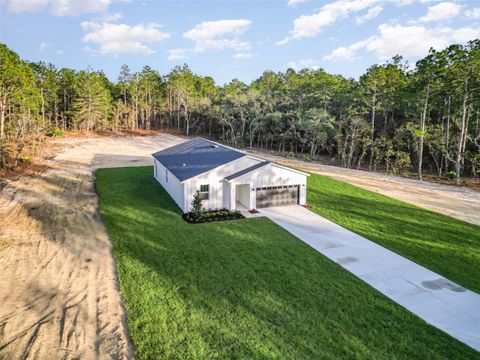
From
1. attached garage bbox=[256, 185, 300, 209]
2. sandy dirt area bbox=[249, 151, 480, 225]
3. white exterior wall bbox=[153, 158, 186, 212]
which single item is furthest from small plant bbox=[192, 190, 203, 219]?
sandy dirt area bbox=[249, 151, 480, 225]

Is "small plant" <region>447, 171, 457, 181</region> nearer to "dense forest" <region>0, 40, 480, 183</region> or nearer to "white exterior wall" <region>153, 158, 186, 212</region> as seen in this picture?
"dense forest" <region>0, 40, 480, 183</region>

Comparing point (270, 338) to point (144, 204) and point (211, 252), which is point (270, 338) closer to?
point (211, 252)

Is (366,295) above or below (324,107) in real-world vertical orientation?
below

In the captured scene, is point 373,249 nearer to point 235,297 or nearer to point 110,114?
point 235,297

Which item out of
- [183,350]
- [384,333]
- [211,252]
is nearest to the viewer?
[183,350]

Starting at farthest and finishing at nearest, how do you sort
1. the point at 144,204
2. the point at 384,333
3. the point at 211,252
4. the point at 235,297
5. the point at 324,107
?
the point at 324,107 < the point at 144,204 < the point at 211,252 < the point at 235,297 < the point at 384,333

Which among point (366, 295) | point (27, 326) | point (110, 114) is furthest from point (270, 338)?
point (110, 114)

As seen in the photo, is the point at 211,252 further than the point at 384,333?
Yes
